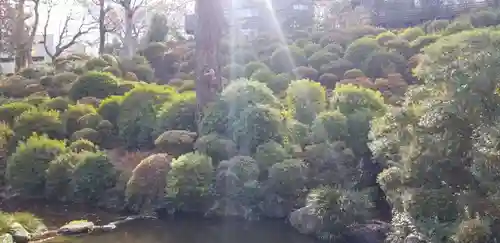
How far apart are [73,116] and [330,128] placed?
599 centimetres

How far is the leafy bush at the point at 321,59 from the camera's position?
48.8ft

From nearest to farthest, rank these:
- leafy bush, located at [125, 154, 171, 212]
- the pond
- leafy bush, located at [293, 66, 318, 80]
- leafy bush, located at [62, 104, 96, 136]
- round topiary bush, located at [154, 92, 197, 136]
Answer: the pond → leafy bush, located at [125, 154, 171, 212] → round topiary bush, located at [154, 92, 197, 136] → leafy bush, located at [62, 104, 96, 136] → leafy bush, located at [293, 66, 318, 80]

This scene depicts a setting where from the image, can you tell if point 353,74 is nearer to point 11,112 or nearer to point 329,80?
point 329,80

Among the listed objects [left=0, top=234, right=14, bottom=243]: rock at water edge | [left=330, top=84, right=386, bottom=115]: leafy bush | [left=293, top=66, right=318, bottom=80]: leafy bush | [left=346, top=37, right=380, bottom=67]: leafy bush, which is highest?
[left=346, top=37, right=380, bottom=67]: leafy bush

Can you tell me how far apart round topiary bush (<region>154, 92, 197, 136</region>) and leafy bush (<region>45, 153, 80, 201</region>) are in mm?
1739

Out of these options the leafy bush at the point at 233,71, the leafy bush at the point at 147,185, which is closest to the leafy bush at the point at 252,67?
the leafy bush at the point at 233,71

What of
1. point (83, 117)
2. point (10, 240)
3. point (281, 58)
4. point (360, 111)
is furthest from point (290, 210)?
point (281, 58)

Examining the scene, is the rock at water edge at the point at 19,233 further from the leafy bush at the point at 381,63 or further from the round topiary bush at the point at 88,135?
the leafy bush at the point at 381,63

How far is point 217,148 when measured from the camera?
28.1ft

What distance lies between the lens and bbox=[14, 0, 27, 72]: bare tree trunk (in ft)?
73.3

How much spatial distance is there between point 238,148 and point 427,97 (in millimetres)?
3718

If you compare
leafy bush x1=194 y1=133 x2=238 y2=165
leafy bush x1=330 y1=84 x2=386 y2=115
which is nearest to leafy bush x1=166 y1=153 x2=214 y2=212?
leafy bush x1=194 y1=133 x2=238 y2=165

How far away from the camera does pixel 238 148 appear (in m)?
8.70

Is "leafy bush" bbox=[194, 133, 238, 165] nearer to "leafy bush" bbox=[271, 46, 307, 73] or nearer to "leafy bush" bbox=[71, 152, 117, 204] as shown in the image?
"leafy bush" bbox=[71, 152, 117, 204]
